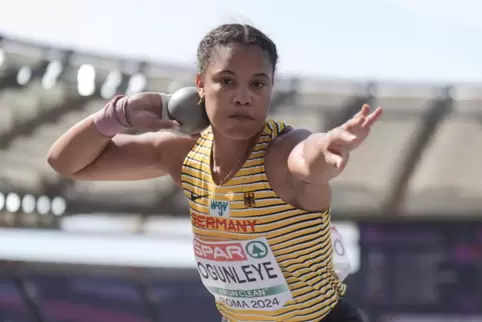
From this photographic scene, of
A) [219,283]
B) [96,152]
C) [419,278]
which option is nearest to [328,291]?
[219,283]

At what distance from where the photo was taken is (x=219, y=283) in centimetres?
294

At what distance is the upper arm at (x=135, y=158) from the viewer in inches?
123

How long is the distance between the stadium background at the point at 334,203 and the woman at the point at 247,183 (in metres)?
7.89

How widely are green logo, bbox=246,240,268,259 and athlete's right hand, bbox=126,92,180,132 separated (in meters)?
0.56

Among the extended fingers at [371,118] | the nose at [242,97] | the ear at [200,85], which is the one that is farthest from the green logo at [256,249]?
the extended fingers at [371,118]

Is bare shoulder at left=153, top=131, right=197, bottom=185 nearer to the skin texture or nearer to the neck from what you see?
the skin texture

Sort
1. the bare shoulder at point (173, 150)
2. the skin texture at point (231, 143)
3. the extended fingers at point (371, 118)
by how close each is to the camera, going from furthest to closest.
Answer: the bare shoulder at point (173, 150) → the skin texture at point (231, 143) → the extended fingers at point (371, 118)

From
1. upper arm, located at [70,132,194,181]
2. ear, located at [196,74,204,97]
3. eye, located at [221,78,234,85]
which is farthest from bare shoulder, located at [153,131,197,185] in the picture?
eye, located at [221,78,234,85]

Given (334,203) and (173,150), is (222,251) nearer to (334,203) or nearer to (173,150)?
(173,150)

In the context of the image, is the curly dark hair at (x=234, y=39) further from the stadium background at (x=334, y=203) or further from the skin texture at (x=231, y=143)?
the stadium background at (x=334, y=203)

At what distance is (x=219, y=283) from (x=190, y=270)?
8809mm

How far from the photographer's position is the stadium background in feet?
35.1

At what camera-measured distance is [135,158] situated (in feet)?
10.5

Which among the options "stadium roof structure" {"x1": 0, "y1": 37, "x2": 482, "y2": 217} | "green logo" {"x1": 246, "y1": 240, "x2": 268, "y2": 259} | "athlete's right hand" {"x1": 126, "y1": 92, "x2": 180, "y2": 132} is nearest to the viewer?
"green logo" {"x1": 246, "y1": 240, "x2": 268, "y2": 259}
